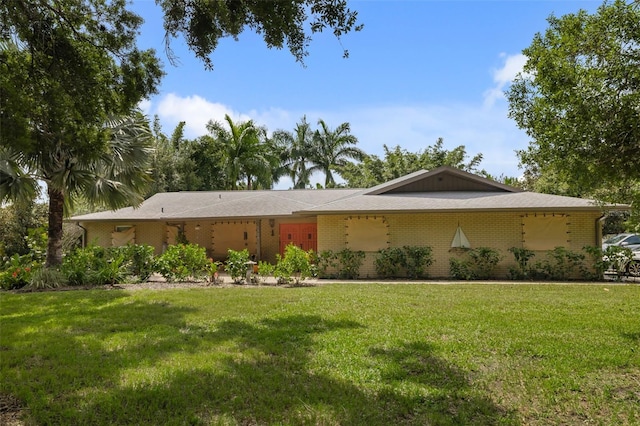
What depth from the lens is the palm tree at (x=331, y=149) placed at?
37.4 meters

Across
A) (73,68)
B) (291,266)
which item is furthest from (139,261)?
(73,68)

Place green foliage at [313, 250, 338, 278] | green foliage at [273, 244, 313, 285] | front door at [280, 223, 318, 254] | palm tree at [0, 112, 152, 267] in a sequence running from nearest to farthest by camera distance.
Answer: palm tree at [0, 112, 152, 267] < green foliage at [273, 244, 313, 285] < green foliage at [313, 250, 338, 278] < front door at [280, 223, 318, 254]

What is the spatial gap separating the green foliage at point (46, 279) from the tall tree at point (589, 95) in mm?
13036

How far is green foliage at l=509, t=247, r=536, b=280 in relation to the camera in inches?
577

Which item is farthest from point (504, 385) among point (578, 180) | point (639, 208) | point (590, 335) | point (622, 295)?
point (622, 295)

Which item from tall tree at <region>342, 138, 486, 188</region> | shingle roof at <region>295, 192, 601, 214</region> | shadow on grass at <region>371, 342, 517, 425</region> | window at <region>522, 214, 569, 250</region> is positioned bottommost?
shadow on grass at <region>371, 342, 517, 425</region>

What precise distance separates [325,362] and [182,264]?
384 inches

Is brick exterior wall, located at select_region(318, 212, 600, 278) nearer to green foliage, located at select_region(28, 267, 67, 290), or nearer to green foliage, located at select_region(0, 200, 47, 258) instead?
green foliage, located at select_region(28, 267, 67, 290)

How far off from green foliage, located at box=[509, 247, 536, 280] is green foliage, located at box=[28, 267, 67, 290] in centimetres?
1458

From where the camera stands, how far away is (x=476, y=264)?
1506 centimetres

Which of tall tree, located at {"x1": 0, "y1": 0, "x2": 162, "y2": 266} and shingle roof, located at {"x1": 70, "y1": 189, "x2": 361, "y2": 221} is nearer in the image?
tall tree, located at {"x1": 0, "y1": 0, "x2": 162, "y2": 266}

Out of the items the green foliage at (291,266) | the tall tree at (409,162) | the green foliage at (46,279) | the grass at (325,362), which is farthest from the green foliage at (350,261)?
the tall tree at (409,162)

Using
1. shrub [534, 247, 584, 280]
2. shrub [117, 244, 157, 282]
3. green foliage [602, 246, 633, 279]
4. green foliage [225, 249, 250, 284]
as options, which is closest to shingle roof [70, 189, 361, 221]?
shrub [117, 244, 157, 282]

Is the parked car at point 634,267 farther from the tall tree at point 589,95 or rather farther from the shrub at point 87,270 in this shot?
the shrub at point 87,270
